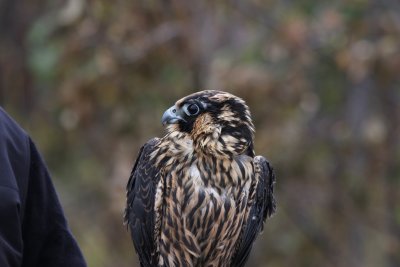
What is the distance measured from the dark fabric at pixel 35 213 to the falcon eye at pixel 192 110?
0.94 m

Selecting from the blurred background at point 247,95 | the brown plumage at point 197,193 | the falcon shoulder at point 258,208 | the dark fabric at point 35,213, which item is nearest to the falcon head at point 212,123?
the brown plumage at point 197,193

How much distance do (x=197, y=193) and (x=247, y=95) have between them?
5037mm

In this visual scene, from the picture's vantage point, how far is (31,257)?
3.90 m

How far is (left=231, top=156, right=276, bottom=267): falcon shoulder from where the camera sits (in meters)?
4.75

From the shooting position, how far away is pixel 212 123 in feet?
15.7

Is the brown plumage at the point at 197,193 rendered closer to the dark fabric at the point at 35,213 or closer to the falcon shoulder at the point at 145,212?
the falcon shoulder at the point at 145,212

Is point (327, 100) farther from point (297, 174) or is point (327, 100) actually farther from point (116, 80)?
point (116, 80)

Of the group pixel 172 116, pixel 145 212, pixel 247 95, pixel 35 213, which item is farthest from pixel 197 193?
pixel 247 95

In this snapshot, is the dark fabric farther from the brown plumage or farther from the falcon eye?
the falcon eye

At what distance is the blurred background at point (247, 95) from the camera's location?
9.52 meters

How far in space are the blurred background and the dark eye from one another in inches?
172

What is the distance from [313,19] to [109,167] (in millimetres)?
2327

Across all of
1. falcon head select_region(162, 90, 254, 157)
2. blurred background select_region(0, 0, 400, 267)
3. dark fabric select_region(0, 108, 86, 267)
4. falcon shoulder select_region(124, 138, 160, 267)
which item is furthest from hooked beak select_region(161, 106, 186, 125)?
blurred background select_region(0, 0, 400, 267)

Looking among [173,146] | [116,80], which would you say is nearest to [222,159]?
[173,146]
